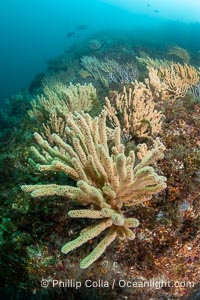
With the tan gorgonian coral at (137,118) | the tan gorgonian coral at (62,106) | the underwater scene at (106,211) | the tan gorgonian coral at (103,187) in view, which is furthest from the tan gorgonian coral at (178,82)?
the tan gorgonian coral at (103,187)

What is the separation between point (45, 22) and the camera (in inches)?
4262

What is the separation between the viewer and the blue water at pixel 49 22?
→ 61.1 meters

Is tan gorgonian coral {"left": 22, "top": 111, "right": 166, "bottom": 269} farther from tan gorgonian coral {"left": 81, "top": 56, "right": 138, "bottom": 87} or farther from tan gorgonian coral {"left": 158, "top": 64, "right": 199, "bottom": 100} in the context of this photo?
tan gorgonian coral {"left": 81, "top": 56, "right": 138, "bottom": 87}

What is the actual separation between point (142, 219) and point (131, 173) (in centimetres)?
83

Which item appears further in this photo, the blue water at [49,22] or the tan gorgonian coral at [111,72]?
the blue water at [49,22]

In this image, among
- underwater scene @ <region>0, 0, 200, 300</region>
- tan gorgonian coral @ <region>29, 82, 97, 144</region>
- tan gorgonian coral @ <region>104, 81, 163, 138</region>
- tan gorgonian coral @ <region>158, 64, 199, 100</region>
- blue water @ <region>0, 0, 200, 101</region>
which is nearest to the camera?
underwater scene @ <region>0, 0, 200, 300</region>

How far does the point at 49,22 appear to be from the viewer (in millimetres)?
108812

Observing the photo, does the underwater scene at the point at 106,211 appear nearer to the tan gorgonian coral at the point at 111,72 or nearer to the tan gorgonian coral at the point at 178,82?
the tan gorgonian coral at the point at 178,82

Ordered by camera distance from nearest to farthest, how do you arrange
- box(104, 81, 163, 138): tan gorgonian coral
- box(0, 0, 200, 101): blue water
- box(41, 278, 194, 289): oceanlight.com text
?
box(41, 278, 194, 289): oceanlight.com text
box(104, 81, 163, 138): tan gorgonian coral
box(0, 0, 200, 101): blue water

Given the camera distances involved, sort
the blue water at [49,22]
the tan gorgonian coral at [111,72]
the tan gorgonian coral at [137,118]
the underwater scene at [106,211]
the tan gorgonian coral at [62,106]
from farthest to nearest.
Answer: the blue water at [49,22], the tan gorgonian coral at [111,72], the tan gorgonian coral at [62,106], the tan gorgonian coral at [137,118], the underwater scene at [106,211]

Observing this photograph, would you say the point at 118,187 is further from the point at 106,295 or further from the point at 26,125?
the point at 26,125

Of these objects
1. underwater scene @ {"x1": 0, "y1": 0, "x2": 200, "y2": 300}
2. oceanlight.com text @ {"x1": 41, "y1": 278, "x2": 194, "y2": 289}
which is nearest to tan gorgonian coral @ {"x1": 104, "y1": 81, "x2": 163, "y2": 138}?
underwater scene @ {"x1": 0, "y1": 0, "x2": 200, "y2": 300}

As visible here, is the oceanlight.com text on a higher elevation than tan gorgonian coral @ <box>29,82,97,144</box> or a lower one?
lower

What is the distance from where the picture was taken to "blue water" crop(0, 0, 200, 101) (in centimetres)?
6112
